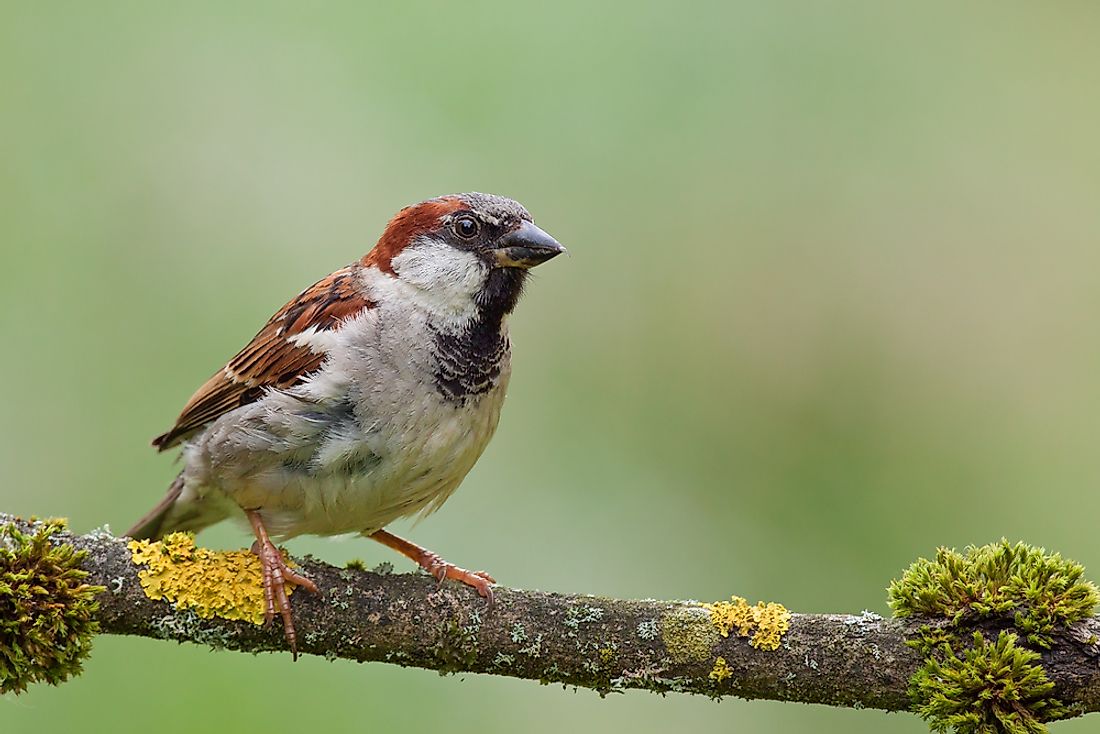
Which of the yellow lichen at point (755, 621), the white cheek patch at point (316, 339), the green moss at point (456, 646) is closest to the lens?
the yellow lichen at point (755, 621)

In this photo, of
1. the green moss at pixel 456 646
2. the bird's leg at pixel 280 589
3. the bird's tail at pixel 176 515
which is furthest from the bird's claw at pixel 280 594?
the bird's tail at pixel 176 515

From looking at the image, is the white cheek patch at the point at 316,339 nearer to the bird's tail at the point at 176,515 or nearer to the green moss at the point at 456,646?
the bird's tail at the point at 176,515

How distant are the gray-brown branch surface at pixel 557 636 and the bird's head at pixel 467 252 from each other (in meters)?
0.92

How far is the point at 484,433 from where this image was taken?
3564 millimetres

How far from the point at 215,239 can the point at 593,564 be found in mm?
1633

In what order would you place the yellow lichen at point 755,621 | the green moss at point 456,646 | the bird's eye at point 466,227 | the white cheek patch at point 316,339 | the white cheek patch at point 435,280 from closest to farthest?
the yellow lichen at point 755,621, the green moss at point 456,646, the white cheek patch at point 316,339, the white cheek patch at point 435,280, the bird's eye at point 466,227

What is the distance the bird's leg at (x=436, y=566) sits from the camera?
3.19 metres

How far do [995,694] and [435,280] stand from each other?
6.39ft

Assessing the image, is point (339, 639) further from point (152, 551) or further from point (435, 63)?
point (435, 63)

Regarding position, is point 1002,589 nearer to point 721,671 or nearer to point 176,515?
point 721,671

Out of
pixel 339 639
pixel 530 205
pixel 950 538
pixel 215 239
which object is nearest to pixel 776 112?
pixel 530 205

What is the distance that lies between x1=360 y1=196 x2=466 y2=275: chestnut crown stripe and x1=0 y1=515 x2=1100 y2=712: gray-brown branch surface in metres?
1.08

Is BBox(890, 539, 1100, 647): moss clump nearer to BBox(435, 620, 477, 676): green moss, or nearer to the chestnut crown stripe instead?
BBox(435, 620, 477, 676): green moss

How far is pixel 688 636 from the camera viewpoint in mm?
2902
